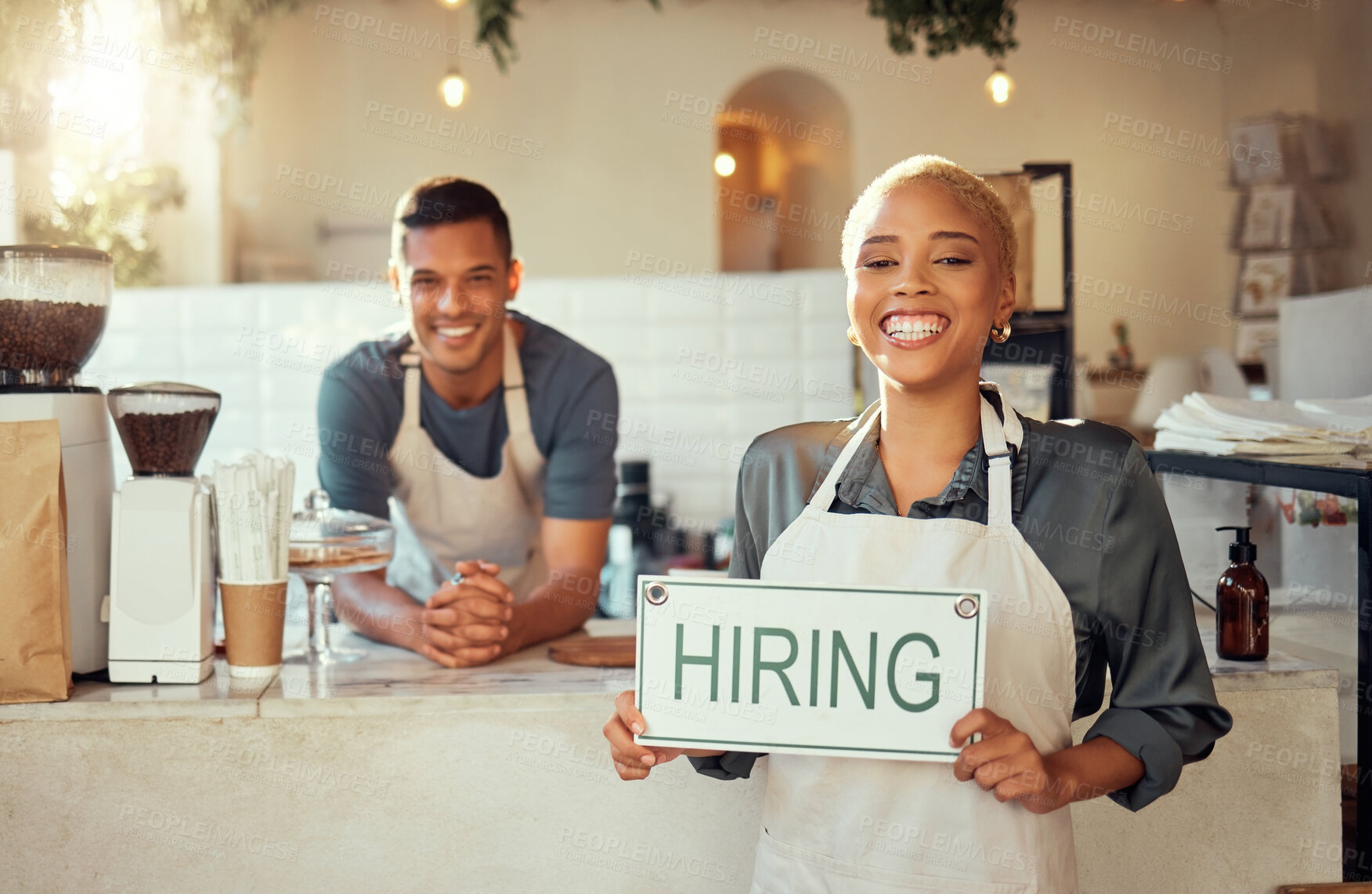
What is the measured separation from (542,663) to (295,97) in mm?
4773

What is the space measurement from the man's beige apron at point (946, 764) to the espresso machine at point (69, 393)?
95 centimetres

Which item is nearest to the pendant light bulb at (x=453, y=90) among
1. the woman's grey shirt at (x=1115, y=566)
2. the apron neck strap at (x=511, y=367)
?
the apron neck strap at (x=511, y=367)

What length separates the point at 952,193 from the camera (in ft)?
3.56

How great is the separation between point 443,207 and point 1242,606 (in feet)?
4.61

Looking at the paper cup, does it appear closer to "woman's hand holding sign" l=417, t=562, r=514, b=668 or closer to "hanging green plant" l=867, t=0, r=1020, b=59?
"woman's hand holding sign" l=417, t=562, r=514, b=668

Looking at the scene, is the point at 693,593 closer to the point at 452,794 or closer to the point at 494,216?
the point at 452,794

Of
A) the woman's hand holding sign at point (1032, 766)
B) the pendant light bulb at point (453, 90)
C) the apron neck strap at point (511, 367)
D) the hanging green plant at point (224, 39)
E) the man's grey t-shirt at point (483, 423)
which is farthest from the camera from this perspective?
the pendant light bulb at point (453, 90)

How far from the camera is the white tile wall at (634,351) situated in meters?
4.35

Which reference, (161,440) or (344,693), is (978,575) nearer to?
(344,693)

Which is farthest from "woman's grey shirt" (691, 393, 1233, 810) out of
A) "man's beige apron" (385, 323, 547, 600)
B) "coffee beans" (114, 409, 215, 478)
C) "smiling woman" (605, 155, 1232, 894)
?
"man's beige apron" (385, 323, 547, 600)

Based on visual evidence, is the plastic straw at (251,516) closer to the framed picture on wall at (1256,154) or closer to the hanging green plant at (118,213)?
the hanging green plant at (118,213)

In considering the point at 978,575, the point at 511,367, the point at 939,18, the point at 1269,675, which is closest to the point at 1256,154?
the point at 939,18

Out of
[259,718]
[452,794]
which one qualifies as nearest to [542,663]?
[452,794]

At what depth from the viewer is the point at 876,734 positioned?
104 cm
